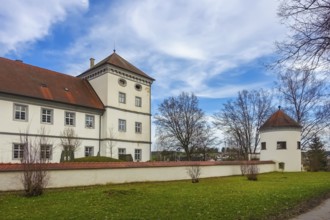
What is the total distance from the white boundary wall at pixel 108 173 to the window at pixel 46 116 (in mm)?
12142

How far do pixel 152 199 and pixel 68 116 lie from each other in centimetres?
2208

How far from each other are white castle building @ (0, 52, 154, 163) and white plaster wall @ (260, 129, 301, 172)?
14.5 m

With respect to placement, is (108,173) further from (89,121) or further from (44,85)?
(44,85)

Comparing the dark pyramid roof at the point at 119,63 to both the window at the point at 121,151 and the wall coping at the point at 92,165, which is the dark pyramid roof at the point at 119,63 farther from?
the wall coping at the point at 92,165

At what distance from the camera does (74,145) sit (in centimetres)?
3138

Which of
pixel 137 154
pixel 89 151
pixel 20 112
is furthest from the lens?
pixel 137 154

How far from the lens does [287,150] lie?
1604 inches

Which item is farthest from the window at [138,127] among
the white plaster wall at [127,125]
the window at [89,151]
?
the window at [89,151]

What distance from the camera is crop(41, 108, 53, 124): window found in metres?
30.6

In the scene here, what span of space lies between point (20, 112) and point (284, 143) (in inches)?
1129

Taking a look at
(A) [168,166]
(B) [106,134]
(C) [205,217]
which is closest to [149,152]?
(B) [106,134]

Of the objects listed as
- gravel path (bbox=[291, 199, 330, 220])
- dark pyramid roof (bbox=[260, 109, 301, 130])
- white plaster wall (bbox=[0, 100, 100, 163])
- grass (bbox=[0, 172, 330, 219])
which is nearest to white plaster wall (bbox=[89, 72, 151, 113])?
white plaster wall (bbox=[0, 100, 100, 163])

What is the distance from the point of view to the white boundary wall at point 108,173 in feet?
51.8

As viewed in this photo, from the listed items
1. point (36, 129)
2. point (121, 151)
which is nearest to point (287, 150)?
point (121, 151)
